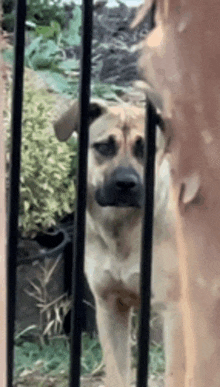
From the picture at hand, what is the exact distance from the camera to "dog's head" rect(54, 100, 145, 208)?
143cm

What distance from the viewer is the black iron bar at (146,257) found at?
A: 0.58 m

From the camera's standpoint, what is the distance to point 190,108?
0.42 metres

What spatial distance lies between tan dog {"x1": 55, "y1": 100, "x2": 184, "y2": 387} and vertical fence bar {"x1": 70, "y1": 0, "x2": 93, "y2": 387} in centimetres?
82

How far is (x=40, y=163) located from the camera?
198 centimetres

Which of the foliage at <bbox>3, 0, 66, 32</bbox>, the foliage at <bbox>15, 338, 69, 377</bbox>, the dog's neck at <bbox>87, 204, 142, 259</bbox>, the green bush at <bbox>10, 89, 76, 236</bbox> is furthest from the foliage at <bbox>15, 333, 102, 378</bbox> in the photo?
the foliage at <bbox>3, 0, 66, 32</bbox>

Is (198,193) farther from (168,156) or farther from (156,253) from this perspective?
(156,253)

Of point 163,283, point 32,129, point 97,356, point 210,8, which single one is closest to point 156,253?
point 163,283

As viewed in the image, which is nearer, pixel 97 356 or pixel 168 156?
pixel 168 156

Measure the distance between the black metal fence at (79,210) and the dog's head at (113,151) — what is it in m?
0.85

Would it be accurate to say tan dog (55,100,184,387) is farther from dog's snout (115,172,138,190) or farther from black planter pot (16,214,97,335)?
black planter pot (16,214,97,335)

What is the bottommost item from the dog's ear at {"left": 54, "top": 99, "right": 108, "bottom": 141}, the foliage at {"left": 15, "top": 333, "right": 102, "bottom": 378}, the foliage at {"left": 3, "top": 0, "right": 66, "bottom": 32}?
the foliage at {"left": 15, "top": 333, "right": 102, "bottom": 378}

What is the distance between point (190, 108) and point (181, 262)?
11cm

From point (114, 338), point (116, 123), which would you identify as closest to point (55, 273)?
point (114, 338)

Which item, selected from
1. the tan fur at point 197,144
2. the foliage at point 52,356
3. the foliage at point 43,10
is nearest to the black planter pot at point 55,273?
the foliage at point 52,356
